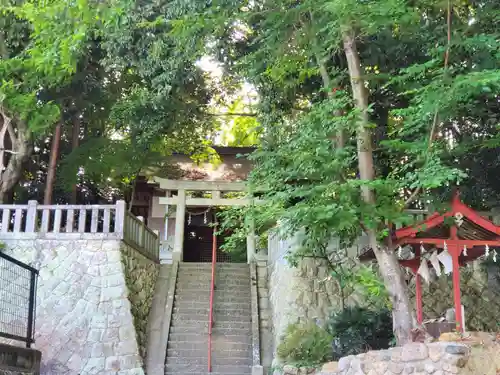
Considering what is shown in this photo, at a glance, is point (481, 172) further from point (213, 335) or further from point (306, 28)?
point (213, 335)

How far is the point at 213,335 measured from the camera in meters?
12.9

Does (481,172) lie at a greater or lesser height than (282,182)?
greater

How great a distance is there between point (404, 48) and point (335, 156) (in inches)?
174

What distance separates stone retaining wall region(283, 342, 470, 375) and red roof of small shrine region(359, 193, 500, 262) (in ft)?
Answer: 6.11

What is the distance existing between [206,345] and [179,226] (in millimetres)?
5760

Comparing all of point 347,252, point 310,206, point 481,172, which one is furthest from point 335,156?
point 481,172

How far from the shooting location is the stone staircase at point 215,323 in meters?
12.1

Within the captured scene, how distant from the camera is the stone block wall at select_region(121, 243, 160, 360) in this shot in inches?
495

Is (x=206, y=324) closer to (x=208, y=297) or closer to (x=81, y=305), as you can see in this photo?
(x=208, y=297)

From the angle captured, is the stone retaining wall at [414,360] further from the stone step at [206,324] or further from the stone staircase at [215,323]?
the stone step at [206,324]

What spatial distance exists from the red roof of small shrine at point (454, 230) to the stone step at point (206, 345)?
5.35m

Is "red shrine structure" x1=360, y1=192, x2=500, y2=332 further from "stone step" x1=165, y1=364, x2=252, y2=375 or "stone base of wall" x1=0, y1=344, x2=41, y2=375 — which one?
"stone base of wall" x1=0, y1=344, x2=41, y2=375

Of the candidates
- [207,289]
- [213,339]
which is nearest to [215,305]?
[207,289]

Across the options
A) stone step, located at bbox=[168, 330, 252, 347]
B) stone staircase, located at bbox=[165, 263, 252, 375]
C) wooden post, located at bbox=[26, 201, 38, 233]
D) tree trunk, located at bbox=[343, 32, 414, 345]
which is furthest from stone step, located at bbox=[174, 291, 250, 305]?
tree trunk, located at bbox=[343, 32, 414, 345]
